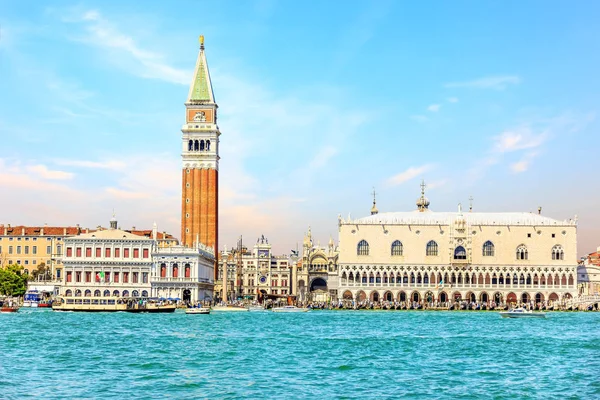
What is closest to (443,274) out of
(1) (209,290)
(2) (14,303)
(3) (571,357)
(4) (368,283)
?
(4) (368,283)

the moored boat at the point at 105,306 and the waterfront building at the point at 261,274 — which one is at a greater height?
the waterfront building at the point at 261,274

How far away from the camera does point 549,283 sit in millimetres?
108625

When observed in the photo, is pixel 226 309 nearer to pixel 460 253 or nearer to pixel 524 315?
pixel 524 315

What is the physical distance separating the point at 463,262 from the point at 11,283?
5197cm

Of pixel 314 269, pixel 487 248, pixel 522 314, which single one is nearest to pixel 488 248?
pixel 487 248

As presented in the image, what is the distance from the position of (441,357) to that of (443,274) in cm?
7188

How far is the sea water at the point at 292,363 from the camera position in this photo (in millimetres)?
27375

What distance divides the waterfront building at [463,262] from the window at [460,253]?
120 mm

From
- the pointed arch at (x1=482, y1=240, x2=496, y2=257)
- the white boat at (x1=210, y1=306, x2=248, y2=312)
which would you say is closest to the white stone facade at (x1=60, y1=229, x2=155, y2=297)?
the white boat at (x1=210, y1=306, x2=248, y2=312)

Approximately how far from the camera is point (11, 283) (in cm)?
9781

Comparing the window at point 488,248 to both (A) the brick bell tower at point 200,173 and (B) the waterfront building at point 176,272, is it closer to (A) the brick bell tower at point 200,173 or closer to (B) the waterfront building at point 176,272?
(A) the brick bell tower at point 200,173

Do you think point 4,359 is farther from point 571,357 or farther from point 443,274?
point 443,274

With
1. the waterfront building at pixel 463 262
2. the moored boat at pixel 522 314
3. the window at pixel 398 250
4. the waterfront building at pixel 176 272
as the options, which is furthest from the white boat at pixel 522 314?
the waterfront building at pixel 176 272

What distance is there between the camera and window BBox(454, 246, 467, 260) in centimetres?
10856
